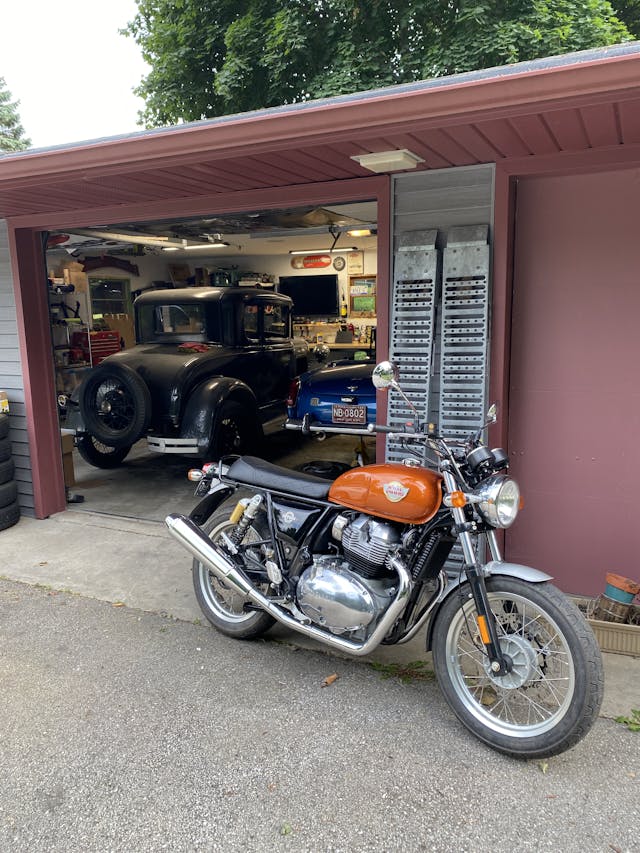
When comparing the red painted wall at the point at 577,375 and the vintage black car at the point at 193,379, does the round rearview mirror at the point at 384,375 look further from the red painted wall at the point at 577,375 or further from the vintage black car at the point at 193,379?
the vintage black car at the point at 193,379

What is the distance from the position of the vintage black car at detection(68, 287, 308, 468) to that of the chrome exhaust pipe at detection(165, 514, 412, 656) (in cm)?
275

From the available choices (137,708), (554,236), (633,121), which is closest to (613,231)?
(554,236)

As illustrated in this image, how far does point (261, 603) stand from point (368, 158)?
2.30 m

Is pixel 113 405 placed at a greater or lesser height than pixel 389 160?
lesser

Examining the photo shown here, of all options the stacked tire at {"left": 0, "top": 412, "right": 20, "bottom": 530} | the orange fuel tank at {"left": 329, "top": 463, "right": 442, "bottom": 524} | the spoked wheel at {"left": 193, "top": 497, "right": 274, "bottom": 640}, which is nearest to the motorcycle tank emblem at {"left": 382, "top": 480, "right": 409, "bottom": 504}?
the orange fuel tank at {"left": 329, "top": 463, "right": 442, "bottom": 524}

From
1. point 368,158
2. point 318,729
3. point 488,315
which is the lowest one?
point 318,729

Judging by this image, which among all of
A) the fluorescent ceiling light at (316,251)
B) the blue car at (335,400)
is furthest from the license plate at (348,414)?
the fluorescent ceiling light at (316,251)

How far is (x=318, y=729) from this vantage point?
2.60m

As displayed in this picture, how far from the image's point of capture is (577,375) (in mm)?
3543

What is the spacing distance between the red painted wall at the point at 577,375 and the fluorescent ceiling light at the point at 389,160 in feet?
2.31

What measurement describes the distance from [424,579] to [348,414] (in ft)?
Answer: 11.4

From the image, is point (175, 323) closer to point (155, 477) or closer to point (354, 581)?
point (155, 477)

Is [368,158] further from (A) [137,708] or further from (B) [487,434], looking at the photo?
(A) [137,708]

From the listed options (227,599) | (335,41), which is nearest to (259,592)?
(227,599)
